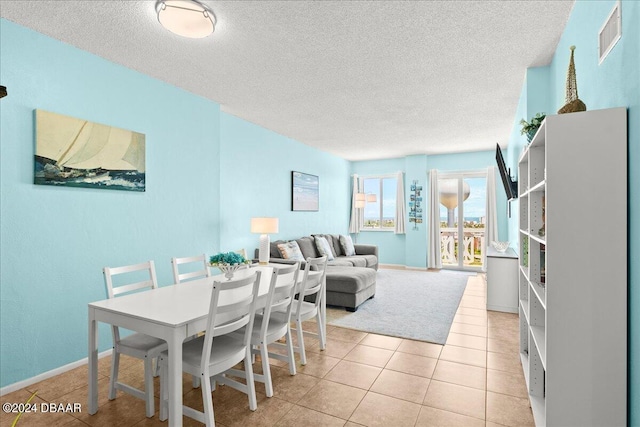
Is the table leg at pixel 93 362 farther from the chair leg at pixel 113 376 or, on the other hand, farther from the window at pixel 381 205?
the window at pixel 381 205

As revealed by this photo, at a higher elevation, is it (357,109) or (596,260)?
(357,109)

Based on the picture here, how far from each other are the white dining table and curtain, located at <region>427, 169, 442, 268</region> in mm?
6248

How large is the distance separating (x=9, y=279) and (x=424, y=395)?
3.18 m

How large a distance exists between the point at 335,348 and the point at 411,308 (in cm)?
172

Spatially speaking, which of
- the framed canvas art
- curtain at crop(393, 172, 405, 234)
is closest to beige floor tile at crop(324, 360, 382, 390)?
the framed canvas art

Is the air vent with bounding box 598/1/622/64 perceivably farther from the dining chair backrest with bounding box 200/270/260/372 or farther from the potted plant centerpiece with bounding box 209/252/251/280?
the potted plant centerpiece with bounding box 209/252/251/280

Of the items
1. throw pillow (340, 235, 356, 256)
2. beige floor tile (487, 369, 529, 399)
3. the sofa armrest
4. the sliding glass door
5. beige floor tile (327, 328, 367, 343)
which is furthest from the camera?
the sliding glass door

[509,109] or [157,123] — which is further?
[509,109]

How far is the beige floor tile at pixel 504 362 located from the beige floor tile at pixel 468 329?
0.53m

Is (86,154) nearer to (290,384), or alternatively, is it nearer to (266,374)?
(266,374)

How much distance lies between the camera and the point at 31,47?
8.79 ft

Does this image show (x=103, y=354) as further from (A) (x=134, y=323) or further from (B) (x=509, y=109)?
(B) (x=509, y=109)

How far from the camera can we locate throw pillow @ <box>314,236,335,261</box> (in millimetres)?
6336

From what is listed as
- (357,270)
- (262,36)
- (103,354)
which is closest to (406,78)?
(262,36)
